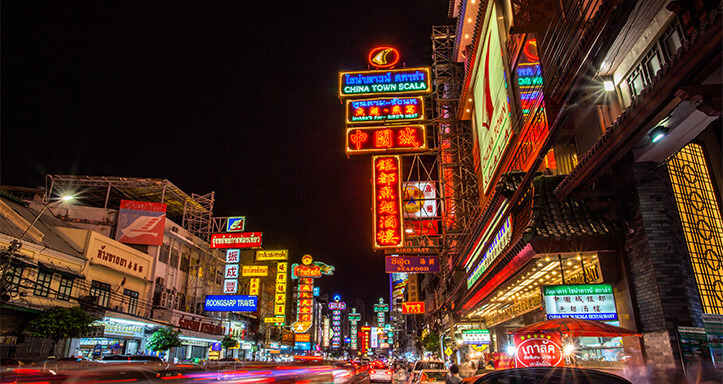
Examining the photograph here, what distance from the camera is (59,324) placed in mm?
23969

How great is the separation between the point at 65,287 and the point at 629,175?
33182mm

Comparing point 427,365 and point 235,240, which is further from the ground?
point 235,240

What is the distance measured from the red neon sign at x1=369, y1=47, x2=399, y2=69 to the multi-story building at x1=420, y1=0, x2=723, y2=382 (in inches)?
583

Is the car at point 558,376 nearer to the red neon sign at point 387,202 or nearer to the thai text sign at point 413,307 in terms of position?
the red neon sign at point 387,202

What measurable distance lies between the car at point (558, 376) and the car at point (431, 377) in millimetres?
12881

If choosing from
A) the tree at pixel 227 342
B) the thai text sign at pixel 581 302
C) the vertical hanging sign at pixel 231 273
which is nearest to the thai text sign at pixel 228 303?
the vertical hanging sign at pixel 231 273

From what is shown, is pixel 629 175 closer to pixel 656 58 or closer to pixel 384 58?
pixel 656 58

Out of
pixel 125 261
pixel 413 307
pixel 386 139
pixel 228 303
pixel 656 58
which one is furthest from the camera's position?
pixel 413 307

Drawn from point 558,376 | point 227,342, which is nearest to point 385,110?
point 558,376

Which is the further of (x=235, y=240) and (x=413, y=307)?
(x=235, y=240)

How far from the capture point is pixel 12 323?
78.6 feet

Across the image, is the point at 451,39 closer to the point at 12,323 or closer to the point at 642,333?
the point at 642,333

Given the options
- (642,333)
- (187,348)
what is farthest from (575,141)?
(187,348)

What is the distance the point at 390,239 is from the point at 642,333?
15.1 meters
